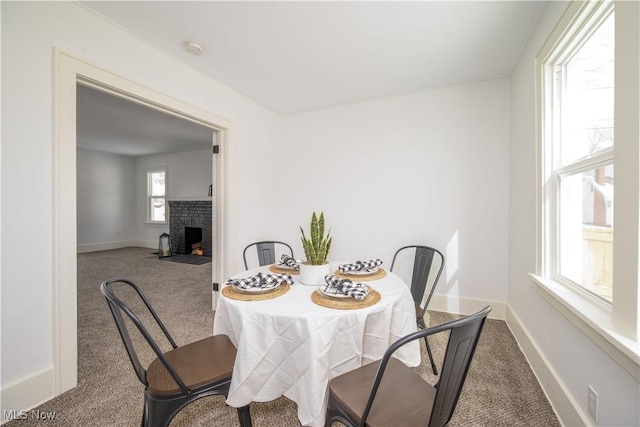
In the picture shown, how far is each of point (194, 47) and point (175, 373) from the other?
2.22m

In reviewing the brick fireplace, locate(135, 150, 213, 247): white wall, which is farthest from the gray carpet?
locate(135, 150, 213, 247): white wall

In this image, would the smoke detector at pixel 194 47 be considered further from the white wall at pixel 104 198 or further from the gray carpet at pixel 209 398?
the white wall at pixel 104 198

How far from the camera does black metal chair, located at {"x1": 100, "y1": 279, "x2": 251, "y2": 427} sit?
38.6 inches

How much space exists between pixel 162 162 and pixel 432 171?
6594 millimetres

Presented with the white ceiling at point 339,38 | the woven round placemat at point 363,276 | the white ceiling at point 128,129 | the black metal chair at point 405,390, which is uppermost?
the white ceiling at point 128,129

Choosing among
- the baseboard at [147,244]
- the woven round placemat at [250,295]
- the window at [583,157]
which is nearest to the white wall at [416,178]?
the window at [583,157]

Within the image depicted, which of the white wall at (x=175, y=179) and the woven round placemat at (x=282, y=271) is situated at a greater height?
the white wall at (x=175, y=179)

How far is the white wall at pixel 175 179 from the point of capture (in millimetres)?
6254

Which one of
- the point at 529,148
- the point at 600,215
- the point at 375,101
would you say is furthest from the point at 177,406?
the point at 375,101

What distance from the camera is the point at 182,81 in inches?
90.5

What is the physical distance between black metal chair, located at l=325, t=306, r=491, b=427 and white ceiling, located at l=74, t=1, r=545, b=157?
73.8 inches

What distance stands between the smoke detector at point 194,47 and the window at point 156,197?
5.66 m

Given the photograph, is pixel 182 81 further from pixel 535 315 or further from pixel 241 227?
pixel 535 315

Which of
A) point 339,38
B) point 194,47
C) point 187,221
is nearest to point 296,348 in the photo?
point 339,38
